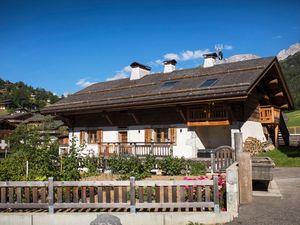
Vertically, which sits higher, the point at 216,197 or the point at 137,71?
the point at 137,71

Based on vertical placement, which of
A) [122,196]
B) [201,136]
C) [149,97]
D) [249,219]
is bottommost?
[249,219]

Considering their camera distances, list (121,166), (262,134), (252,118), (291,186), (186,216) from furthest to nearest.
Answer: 1. (262,134)
2. (252,118)
3. (121,166)
4. (291,186)
5. (186,216)

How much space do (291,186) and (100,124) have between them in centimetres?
1489

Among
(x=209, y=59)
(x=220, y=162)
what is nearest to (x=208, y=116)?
(x=220, y=162)

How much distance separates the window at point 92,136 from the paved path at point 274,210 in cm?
1535

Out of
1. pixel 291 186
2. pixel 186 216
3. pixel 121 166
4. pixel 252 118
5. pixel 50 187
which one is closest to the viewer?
pixel 186 216

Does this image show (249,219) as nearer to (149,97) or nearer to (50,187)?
(50,187)

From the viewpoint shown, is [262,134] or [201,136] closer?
[201,136]

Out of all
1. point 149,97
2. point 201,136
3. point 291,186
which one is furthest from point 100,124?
point 291,186

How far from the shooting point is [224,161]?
1289 cm

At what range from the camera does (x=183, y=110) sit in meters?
18.5

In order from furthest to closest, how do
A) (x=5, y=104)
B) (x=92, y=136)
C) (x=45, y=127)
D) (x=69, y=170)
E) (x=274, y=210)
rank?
(x=5, y=104), (x=45, y=127), (x=92, y=136), (x=69, y=170), (x=274, y=210)

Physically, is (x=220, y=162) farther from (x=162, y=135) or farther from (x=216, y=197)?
(x=162, y=135)

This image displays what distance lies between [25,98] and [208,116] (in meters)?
96.8
